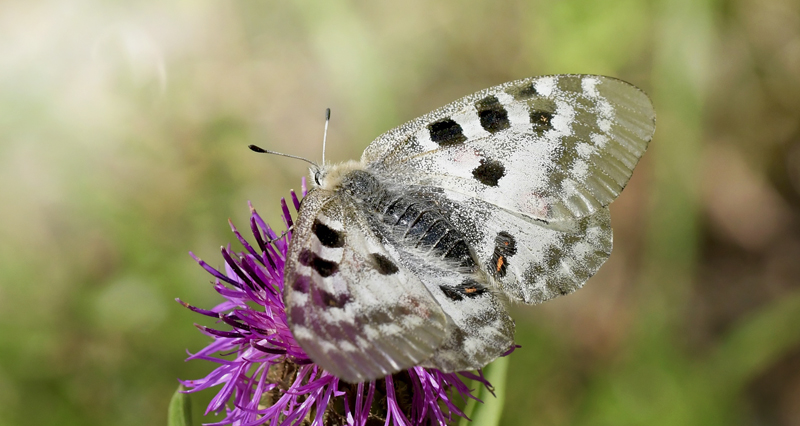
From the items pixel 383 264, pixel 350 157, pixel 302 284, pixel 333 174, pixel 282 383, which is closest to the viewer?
pixel 302 284

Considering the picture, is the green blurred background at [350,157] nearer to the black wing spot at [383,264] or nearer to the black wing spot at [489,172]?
the black wing spot at [489,172]

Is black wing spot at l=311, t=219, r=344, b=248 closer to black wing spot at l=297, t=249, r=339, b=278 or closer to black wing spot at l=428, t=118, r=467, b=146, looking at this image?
black wing spot at l=297, t=249, r=339, b=278

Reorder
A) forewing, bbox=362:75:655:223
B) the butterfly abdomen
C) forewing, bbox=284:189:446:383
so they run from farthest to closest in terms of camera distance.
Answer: forewing, bbox=362:75:655:223, the butterfly abdomen, forewing, bbox=284:189:446:383

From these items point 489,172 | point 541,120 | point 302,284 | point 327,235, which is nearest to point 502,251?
point 489,172

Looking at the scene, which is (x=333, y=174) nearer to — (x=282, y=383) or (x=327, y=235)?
(x=327, y=235)

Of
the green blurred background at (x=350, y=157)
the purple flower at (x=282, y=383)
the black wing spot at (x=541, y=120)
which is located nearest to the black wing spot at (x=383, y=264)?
the purple flower at (x=282, y=383)

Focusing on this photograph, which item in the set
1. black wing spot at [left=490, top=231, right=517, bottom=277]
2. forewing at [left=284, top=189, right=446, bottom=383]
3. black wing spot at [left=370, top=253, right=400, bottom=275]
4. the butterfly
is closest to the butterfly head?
the butterfly
